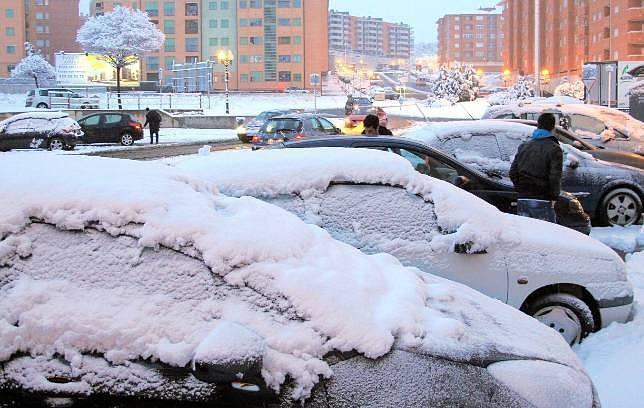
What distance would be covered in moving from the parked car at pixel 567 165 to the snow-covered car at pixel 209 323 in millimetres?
7274

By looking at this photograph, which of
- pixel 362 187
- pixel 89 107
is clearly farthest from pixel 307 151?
pixel 89 107

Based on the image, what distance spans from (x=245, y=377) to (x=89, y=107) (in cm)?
5406

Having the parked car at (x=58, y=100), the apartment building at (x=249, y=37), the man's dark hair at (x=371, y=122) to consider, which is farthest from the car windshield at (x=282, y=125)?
the apartment building at (x=249, y=37)

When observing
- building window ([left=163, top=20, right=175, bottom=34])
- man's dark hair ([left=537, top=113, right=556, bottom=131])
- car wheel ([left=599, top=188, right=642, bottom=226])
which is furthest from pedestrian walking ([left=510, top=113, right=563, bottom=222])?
building window ([left=163, top=20, right=175, bottom=34])

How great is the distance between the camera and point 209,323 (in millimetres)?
3166

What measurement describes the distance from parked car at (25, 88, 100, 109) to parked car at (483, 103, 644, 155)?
137 feet

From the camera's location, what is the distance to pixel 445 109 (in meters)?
62.5

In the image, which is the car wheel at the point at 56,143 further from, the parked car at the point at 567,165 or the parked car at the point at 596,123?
the parked car at the point at 567,165

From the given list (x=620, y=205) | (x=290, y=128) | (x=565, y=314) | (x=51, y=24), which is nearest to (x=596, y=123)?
(x=620, y=205)

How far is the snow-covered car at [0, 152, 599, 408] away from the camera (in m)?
3.01

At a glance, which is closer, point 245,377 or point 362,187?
point 245,377

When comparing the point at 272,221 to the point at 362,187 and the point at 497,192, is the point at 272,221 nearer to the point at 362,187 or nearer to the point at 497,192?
the point at 362,187

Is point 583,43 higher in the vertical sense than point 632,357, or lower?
higher

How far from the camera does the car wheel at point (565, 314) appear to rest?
5.69 m
